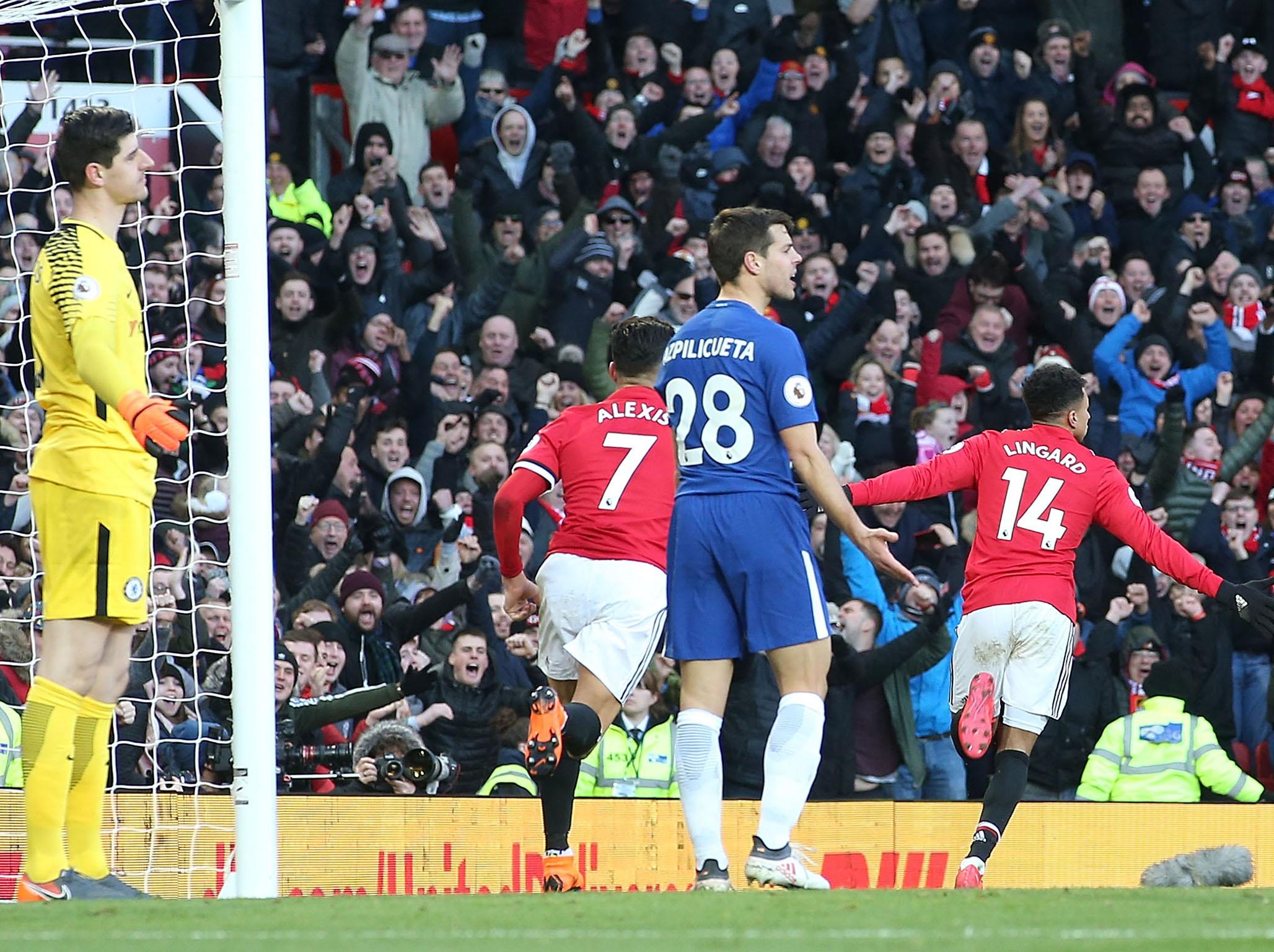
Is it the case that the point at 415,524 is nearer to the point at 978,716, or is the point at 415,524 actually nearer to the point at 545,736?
the point at 978,716

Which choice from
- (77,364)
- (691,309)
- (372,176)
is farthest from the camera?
(372,176)

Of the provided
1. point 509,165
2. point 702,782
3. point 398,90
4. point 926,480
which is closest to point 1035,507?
point 926,480

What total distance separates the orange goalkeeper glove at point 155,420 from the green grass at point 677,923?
3.79 feet

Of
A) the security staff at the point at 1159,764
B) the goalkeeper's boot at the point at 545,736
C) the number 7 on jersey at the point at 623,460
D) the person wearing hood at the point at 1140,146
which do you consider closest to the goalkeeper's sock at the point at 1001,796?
the goalkeeper's boot at the point at 545,736

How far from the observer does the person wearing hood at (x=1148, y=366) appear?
11789mm

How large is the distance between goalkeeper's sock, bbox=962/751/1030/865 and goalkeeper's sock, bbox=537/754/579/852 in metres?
1.43

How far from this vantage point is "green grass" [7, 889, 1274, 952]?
4.05 m

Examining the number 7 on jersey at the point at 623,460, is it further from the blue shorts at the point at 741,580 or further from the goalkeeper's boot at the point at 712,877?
the goalkeeper's boot at the point at 712,877

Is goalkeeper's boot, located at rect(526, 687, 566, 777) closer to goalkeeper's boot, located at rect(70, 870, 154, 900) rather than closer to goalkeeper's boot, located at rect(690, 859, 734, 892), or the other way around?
goalkeeper's boot, located at rect(690, 859, 734, 892)

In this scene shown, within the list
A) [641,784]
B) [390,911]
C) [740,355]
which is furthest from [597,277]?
[390,911]

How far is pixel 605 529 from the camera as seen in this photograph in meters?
6.67

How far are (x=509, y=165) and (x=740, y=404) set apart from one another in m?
7.02

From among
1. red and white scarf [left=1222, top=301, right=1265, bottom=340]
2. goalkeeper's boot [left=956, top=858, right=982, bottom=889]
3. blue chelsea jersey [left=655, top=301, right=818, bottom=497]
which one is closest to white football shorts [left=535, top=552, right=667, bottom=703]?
blue chelsea jersey [left=655, top=301, right=818, bottom=497]

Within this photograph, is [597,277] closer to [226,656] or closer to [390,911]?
[226,656]
